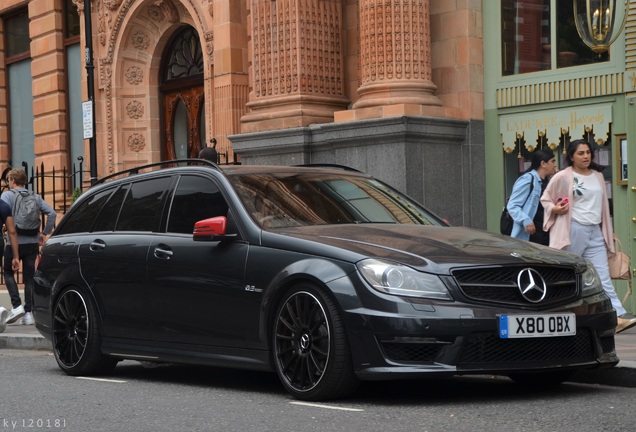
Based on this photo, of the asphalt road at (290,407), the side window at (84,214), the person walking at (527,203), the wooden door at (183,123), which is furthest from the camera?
the wooden door at (183,123)

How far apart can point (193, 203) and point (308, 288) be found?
172 centimetres

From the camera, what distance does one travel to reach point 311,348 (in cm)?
788

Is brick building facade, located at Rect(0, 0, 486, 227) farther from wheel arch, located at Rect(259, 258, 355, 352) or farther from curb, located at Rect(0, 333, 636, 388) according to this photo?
wheel arch, located at Rect(259, 258, 355, 352)

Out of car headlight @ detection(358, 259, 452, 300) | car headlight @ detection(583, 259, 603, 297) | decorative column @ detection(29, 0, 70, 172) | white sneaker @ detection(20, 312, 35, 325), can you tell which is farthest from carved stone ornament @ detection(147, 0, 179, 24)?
car headlight @ detection(358, 259, 452, 300)

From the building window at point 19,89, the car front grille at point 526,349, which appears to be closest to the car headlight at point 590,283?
the car front grille at point 526,349

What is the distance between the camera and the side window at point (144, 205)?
9.70 metres

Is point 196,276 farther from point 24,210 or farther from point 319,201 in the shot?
point 24,210

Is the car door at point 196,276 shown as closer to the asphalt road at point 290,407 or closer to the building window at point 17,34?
the asphalt road at point 290,407

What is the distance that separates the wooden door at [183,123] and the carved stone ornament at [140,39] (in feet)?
2.99

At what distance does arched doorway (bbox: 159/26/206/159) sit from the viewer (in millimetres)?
21469

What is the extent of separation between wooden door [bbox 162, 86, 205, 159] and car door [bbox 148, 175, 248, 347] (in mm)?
11933

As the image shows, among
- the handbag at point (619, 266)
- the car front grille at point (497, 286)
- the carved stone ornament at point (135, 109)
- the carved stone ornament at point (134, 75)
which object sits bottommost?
the handbag at point (619, 266)

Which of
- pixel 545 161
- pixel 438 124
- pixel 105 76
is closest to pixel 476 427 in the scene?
pixel 545 161

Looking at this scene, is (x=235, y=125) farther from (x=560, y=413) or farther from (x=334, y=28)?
(x=560, y=413)
